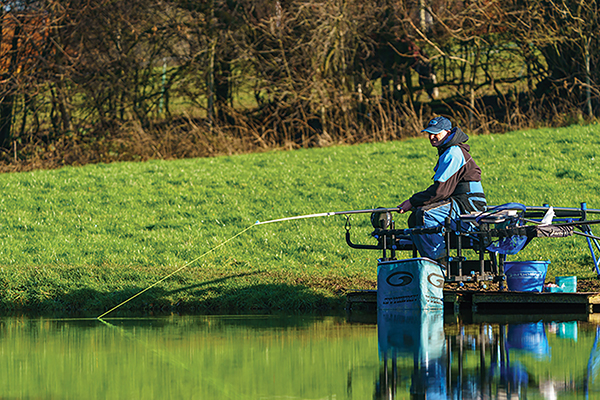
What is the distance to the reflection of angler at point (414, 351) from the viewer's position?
5641mm

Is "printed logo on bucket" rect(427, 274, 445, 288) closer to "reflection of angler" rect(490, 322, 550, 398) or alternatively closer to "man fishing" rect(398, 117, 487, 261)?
"man fishing" rect(398, 117, 487, 261)

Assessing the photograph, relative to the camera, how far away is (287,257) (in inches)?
539

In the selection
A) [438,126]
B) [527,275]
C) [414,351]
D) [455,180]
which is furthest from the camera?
[527,275]

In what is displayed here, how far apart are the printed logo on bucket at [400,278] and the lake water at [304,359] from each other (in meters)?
0.39

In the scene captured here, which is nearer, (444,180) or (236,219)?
(444,180)

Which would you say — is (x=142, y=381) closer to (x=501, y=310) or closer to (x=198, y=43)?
(x=501, y=310)

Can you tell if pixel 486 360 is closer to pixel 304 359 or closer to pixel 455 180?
pixel 304 359

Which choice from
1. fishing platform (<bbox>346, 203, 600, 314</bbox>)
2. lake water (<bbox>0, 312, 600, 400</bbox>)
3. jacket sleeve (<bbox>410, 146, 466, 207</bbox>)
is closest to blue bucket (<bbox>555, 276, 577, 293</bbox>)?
fishing platform (<bbox>346, 203, 600, 314</bbox>)

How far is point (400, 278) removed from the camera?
392 inches

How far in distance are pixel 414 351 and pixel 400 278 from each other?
2.80 meters

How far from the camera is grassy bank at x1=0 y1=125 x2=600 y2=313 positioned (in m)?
11.8

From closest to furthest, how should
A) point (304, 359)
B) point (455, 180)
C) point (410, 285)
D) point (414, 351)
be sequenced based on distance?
point (304, 359) < point (414, 351) < point (410, 285) < point (455, 180)

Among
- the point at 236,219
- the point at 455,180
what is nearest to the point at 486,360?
the point at 455,180

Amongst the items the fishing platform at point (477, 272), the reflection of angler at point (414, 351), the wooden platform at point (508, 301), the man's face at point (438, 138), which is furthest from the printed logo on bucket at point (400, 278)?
the man's face at point (438, 138)
